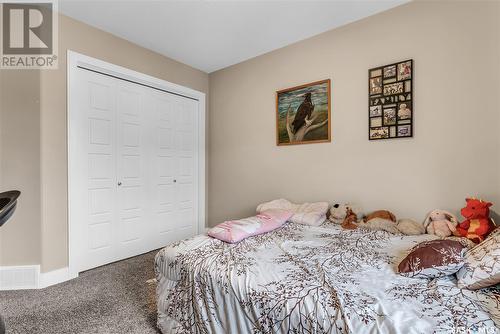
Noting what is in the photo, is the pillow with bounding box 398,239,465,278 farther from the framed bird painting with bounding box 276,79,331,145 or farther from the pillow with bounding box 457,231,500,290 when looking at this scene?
the framed bird painting with bounding box 276,79,331,145

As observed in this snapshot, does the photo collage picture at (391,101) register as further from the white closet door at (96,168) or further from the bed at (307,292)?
the white closet door at (96,168)

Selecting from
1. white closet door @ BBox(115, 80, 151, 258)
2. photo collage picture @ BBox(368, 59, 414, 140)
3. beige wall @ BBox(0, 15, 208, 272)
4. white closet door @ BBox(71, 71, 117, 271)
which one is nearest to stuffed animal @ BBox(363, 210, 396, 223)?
photo collage picture @ BBox(368, 59, 414, 140)

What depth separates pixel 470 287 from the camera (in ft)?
3.59

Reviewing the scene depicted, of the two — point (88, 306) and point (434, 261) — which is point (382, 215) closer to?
point (434, 261)

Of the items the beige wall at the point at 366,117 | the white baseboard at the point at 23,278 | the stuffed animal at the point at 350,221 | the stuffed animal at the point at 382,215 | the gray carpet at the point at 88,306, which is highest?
the beige wall at the point at 366,117

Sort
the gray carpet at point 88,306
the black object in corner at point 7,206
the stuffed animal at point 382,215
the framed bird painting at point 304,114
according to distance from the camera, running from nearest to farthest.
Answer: the black object in corner at point 7,206, the gray carpet at point 88,306, the stuffed animal at point 382,215, the framed bird painting at point 304,114

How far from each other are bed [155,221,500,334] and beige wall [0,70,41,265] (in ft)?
4.99

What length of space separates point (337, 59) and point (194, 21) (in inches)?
59.2

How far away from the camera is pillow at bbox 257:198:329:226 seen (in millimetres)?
2389

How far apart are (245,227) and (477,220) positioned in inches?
64.3

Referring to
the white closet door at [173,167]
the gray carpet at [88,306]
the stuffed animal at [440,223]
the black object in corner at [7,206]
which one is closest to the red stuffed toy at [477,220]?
the stuffed animal at [440,223]

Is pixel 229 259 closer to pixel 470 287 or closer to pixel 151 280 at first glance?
pixel 470 287

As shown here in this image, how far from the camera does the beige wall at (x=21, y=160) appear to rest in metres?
2.23

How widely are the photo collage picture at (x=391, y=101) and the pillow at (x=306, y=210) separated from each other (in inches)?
32.8
